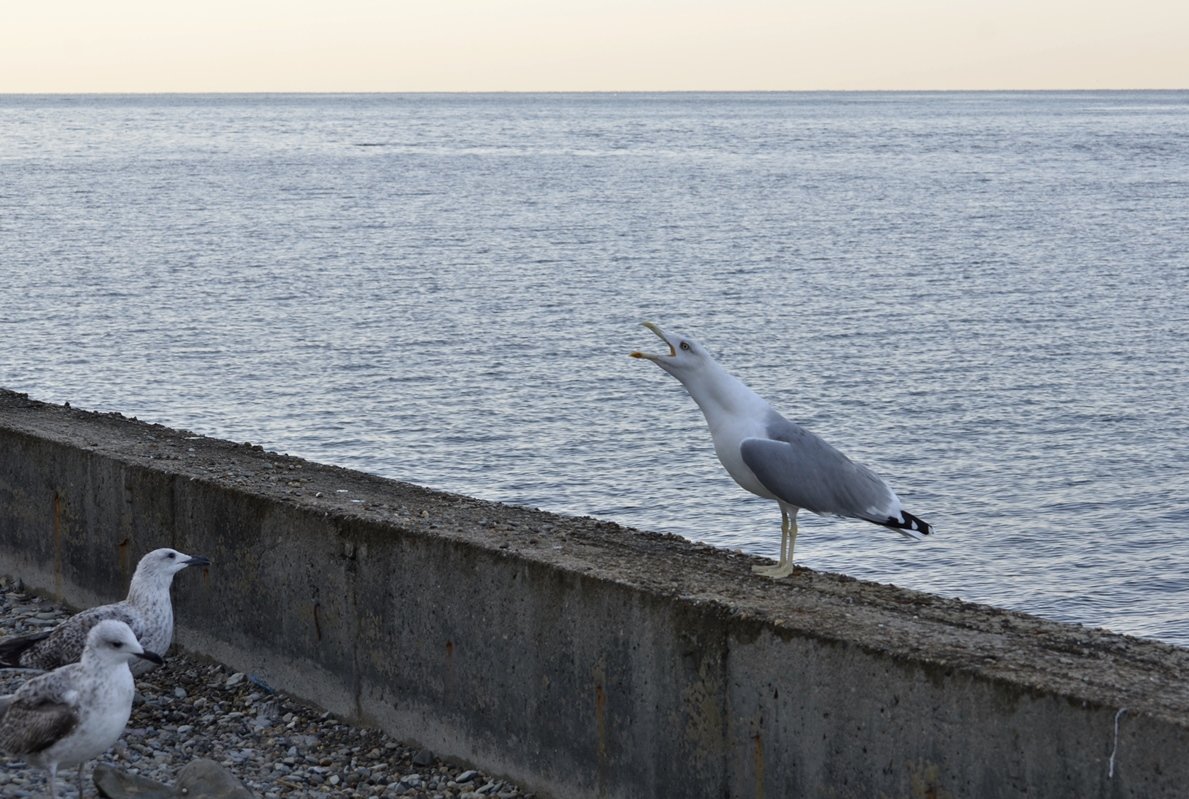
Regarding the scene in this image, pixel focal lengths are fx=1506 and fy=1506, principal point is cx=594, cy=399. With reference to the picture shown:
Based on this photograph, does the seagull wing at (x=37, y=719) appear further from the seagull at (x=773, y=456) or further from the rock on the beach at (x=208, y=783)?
the seagull at (x=773, y=456)

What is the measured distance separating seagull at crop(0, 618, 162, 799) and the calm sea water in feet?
29.1

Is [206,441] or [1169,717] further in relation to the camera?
[206,441]

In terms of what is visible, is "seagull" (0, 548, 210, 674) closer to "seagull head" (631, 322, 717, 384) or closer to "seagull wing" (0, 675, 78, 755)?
"seagull wing" (0, 675, 78, 755)

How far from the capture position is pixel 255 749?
21.1 feet

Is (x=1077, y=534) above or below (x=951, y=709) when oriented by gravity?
below

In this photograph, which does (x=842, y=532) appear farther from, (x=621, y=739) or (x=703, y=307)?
(x=703, y=307)

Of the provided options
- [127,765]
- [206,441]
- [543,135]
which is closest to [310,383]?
[206,441]

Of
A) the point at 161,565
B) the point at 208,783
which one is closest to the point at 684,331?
the point at 161,565

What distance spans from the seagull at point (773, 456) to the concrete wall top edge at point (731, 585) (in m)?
0.36

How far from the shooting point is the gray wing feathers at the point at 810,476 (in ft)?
18.5

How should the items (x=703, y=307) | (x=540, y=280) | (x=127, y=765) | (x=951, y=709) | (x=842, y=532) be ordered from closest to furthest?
(x=951, y=709) → (x=127, y=765) → (x=842, y=532) → (x=703, y=307) → (x=540, y=280)

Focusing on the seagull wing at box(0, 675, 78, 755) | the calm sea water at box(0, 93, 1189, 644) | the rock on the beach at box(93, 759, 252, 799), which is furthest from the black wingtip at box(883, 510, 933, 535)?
the calm sea water at box(0, 93, 1189, 644)

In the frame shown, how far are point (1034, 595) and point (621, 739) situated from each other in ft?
27.7

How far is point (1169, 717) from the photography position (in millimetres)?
4266
